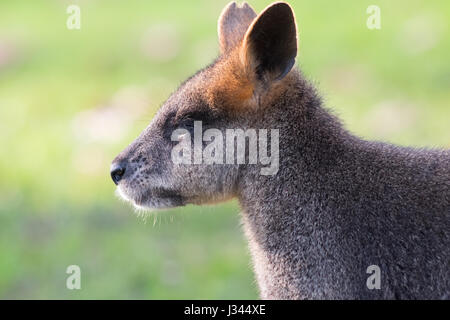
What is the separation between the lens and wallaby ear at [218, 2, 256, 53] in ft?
17.5

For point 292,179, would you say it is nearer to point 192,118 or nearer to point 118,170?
point 192,118

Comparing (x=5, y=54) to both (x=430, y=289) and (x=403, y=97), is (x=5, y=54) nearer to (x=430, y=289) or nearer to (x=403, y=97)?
(x=403, y=97)

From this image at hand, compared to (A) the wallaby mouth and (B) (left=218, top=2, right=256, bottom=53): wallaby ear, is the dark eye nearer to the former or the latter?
(A) the wallaby mouth

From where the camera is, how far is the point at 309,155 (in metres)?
4.61

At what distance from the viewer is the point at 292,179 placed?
4602mm

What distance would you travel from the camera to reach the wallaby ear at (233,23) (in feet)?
17.5

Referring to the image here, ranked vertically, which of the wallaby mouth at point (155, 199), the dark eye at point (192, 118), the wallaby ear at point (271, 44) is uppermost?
the wallaby ear at point (271, 44)

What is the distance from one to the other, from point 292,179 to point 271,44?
684 millimetres

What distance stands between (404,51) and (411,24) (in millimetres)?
841

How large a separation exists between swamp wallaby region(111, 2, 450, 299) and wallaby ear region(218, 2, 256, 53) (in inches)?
12.2

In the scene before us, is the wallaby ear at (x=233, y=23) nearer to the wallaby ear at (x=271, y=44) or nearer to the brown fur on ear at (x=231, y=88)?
the brown fur on ear at (x=231, y=88)

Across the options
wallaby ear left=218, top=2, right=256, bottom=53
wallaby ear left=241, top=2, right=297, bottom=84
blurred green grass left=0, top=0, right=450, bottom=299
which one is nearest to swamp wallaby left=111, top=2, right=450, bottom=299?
wallaby ear left=241, top=2, right=297, bottom=84

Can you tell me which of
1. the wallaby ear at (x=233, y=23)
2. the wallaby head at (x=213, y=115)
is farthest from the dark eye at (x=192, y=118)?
the wallaby ear at (x=233, y=23)
